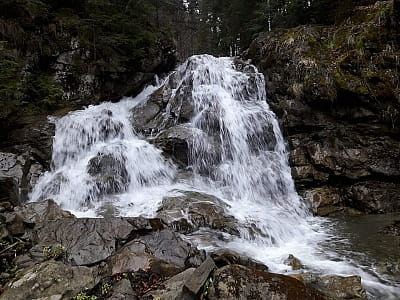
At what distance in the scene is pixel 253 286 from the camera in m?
3.61

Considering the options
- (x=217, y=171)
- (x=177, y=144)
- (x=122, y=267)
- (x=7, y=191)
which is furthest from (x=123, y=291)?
(x=177, y=144)

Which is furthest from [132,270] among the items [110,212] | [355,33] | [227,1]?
[227,1]

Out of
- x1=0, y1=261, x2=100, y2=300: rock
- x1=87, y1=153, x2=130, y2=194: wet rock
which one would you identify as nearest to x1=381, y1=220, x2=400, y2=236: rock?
x1=0, y1=261, x2=100, y2=300: rock

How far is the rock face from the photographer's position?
984 centimetres

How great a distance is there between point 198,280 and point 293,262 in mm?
3039

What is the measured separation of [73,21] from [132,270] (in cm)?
1284

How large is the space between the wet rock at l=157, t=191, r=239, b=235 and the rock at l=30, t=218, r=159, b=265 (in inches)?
50.7

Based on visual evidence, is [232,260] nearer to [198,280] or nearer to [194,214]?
[198,280]

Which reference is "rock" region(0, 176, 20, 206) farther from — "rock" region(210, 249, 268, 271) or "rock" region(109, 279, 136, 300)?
"rock" region(210, 249, 268, 271)

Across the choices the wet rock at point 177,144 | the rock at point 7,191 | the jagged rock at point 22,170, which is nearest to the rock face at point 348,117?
the wet rock at point 177,144

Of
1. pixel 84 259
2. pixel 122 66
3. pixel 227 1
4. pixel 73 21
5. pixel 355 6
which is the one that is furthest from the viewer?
pixel 227 1

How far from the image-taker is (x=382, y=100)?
992 cm

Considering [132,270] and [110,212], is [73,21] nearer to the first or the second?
[110,212]

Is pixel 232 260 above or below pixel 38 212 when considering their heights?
below
